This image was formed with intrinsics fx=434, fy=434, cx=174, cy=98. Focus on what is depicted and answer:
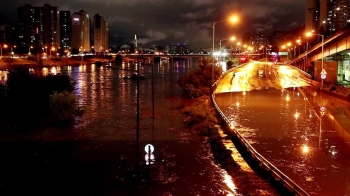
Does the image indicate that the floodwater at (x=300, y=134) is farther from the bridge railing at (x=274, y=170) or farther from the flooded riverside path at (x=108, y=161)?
the flooded riverside path at (x=108, y=161)

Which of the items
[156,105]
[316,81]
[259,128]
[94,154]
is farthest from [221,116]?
[316,81]

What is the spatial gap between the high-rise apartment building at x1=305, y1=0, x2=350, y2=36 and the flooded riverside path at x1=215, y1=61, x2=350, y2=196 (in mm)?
99192

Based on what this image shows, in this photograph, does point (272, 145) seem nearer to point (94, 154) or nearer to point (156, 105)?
point (94, 154)

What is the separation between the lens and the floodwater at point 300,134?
14.9 metres

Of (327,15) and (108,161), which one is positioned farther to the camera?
(327,15)

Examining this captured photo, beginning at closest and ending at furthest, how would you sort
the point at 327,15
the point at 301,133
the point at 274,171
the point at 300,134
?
the point at 274,171
the point at 300,134
the point at 301,133
the point at 327,15

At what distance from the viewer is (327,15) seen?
5487 inches

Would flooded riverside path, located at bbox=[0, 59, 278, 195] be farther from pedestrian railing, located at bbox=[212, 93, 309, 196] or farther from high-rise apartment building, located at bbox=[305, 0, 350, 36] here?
high-rise apartment building, located at bbox=[305, 0, 350, 36]

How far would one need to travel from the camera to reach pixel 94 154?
20.3 metres

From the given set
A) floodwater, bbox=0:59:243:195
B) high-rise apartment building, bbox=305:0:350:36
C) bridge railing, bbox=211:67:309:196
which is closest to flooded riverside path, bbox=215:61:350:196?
bridge railing, bbox=211:67:309:196

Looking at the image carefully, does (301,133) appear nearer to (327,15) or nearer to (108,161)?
(108,161)

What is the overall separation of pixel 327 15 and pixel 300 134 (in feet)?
419

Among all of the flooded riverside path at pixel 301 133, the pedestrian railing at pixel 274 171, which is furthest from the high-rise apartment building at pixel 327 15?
the pedestrian railing at pixel 274 171

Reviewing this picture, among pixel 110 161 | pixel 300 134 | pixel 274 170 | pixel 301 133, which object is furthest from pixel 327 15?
pixel 274 170
